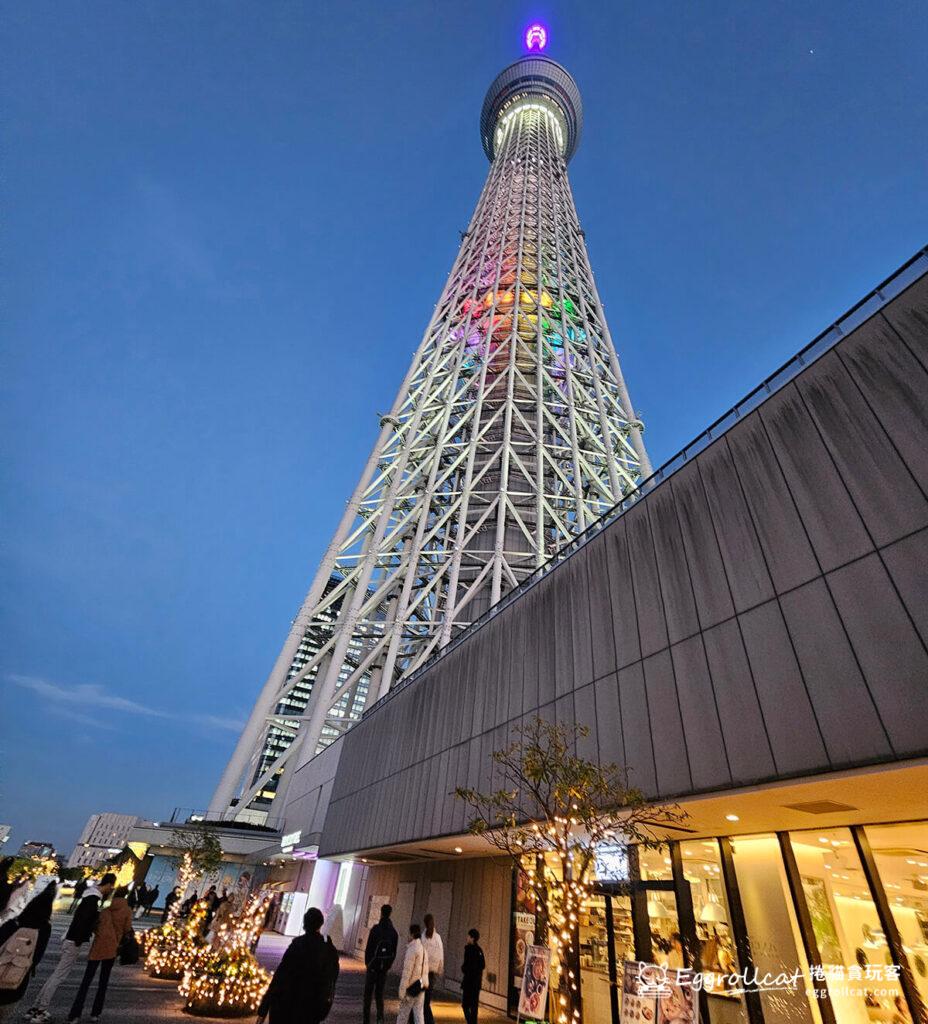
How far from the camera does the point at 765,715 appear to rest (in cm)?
693

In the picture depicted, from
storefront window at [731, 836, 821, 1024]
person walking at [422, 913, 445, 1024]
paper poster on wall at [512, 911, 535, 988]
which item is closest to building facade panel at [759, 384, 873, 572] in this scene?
storefront window at [731, 836, 821, 1024]

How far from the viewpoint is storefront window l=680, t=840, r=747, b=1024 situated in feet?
26.1

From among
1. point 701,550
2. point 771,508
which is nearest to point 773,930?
point 701,550

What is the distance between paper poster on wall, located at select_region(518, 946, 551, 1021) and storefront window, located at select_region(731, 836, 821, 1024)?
3177mm

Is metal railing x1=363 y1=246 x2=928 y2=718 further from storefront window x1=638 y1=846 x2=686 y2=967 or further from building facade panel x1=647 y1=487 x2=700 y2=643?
storefront window x1=638 y1=846 x2=686 y2=967

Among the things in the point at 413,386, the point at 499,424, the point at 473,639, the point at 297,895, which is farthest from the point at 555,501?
the point at 297,895

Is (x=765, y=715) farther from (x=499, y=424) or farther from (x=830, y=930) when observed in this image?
(x=499, y=424)

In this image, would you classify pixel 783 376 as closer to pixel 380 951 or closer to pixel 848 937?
pixel 848 937

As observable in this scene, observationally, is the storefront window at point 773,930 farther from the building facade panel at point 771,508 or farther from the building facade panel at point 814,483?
the building facade panel at point 814,483

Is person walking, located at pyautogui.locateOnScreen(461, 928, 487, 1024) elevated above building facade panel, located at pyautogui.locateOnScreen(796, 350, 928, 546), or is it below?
below

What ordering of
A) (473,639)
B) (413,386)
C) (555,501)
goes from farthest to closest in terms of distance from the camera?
(413,386) → (555,501) → (473,639)

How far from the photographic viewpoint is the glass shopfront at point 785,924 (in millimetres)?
6770

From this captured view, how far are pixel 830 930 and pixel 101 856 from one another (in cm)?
19407

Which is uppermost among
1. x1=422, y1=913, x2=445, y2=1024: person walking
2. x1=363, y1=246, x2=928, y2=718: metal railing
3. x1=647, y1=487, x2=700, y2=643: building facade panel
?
x1=363, y1=246, x2=928, y2=718: metal railing
